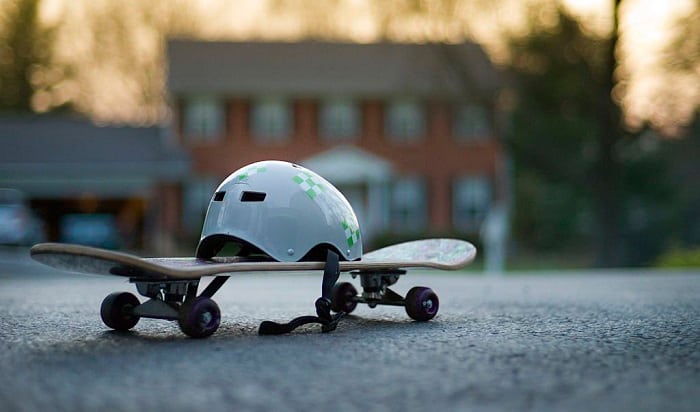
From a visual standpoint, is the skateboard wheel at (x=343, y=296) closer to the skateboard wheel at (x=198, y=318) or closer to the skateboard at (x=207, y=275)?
the skateboard at (x=207, y=275)

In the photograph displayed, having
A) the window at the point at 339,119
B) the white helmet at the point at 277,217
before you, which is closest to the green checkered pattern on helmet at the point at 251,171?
the white helmet at the point at 277,217

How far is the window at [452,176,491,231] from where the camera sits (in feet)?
130

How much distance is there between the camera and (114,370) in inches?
200

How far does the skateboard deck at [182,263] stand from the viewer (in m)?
5.90

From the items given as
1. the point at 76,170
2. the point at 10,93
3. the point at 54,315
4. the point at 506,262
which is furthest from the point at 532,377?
the point at 10,93

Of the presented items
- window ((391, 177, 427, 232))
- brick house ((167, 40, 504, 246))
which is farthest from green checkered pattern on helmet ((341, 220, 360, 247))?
window ((391, 177, 427, 232))

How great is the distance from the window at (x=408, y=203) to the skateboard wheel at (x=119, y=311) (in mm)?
32615

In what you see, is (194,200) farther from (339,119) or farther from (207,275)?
(207,275)

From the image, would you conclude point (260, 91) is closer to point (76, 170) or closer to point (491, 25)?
point (76, 170)

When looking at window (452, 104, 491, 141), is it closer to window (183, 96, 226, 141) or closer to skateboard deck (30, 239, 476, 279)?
window (183, 96, 226, 141)

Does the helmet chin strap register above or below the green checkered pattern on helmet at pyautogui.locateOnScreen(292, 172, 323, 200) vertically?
below

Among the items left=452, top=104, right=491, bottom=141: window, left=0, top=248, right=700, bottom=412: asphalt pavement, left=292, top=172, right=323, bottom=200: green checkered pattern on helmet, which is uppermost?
left=452, top=104, right=491, bottom=141: window

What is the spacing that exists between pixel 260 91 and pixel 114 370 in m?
33.5

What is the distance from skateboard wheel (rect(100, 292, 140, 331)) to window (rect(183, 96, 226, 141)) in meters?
31.6
